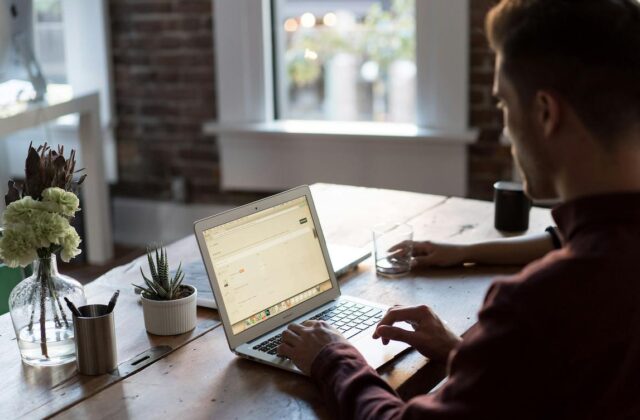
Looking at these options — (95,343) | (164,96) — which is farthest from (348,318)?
(164,96)

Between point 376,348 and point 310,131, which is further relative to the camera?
point 310,131

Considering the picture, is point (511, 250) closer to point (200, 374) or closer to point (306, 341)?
point (306, 341)

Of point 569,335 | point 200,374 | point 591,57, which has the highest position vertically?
point 591,57

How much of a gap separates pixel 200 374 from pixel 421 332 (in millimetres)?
411

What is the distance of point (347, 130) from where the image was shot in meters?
4.06

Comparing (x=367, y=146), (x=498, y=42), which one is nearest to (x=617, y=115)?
(x=498, y=42)

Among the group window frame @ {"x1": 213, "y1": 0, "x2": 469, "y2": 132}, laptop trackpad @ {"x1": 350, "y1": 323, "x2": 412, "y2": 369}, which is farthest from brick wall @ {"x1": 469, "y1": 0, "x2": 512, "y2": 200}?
laptop trackpad @ {"x1": 350, "y1": 323, "x2": 412, "y2": 369}

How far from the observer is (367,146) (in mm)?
4012

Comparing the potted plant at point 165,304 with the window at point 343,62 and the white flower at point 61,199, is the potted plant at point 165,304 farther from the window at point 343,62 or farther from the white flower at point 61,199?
the window at point 343,62

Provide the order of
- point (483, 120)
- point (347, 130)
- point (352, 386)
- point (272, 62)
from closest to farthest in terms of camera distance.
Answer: point (352, 386) < point (483, 120) < point (347, 130) < point (272, 62)

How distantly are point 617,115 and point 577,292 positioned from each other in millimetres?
231

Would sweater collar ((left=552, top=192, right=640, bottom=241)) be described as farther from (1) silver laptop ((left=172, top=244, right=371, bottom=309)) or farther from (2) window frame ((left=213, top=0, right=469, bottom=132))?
(2) window frame ((left=213, top=0, right=469, bottom=132))

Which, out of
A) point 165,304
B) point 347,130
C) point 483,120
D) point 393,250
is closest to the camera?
point 165,304

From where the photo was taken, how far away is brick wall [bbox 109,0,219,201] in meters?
4.25
